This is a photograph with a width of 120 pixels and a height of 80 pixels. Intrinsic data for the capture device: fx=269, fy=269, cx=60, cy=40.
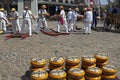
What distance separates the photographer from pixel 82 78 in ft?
24.3

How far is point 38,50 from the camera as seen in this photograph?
39.0 ft

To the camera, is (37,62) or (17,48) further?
(17,48)

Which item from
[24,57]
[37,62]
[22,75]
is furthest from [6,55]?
[37,62]

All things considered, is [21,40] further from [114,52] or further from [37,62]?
[37,62]

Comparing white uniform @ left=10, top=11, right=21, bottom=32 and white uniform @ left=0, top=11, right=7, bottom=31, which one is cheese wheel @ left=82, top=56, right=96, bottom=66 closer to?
white uniform @ left=10, top=11, right=21, bottom=32

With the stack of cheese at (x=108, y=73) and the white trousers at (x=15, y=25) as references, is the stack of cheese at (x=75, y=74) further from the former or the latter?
the white trousers at (x=15, y=25)

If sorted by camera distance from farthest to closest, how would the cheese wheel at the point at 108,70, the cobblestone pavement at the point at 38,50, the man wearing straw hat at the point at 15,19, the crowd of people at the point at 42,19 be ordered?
1. the man wearing straw hat at the point at 15,19
2. the crowd of people at the point at 42,19
3. the cobblestone pavement at the point at 38,50
4. the cheese wheel at the point at 108,70

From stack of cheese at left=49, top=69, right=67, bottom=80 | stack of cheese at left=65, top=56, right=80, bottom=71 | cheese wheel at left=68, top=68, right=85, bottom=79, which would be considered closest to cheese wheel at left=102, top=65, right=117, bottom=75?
cheese wheel at left=68, top=68, right=85, bottom=79

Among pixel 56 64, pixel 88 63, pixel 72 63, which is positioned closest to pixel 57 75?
pixel 56 64

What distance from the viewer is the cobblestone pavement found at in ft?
31.0

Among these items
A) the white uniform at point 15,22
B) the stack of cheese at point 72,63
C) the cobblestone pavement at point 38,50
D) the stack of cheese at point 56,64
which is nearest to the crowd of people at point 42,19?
the white uniform at point 15,22

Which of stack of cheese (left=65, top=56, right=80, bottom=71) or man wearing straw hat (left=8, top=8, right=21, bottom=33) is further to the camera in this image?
man wearing straw hat (left=8, top=8, right=21, bottom=33)

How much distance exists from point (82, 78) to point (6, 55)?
462 cm

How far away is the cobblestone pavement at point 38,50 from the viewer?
371 inches
